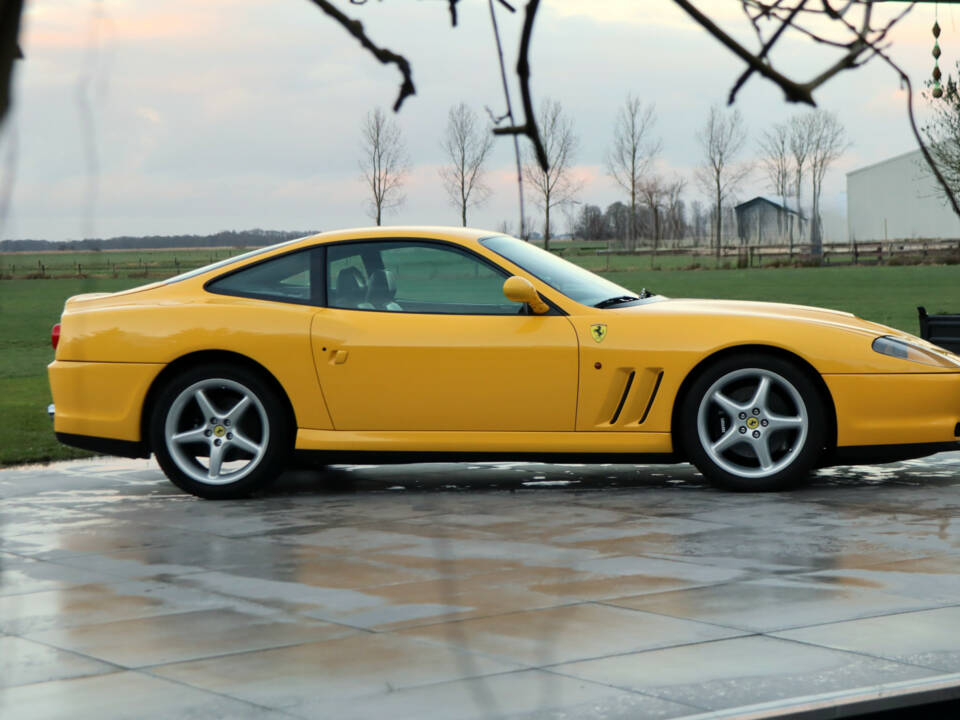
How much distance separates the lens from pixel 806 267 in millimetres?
59781

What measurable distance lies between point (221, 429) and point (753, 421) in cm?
275

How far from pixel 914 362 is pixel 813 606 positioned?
109 inches

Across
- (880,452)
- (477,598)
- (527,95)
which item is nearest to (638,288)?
(880,452)

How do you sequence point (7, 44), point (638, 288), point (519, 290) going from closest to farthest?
1. point (7, 44)
2. point (519, 290)
3. point (638, 288)

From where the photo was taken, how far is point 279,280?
26.0 ft

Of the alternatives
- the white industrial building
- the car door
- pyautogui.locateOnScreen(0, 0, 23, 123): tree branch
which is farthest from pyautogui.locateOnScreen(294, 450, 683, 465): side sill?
the white industrial building

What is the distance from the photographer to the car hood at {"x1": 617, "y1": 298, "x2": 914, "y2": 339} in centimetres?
768

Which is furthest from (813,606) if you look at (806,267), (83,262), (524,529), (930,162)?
(806,267)

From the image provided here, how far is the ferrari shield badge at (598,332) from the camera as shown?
7.52 metres

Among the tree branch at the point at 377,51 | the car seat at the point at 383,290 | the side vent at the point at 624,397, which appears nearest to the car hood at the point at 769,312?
the side vent at the point at 624,397

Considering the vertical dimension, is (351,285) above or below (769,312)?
above

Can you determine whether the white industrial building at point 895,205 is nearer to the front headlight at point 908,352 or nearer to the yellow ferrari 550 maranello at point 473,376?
the front headlight at point 908,352

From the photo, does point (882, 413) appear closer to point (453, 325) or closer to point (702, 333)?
point (702, 333)

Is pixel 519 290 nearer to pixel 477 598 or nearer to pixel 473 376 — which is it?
pixel 473 376
